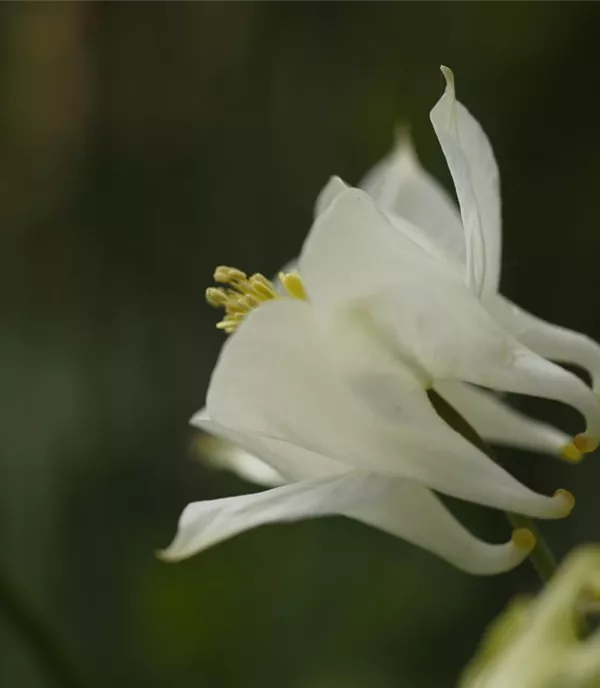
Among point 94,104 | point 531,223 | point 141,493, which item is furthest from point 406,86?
point 141,493

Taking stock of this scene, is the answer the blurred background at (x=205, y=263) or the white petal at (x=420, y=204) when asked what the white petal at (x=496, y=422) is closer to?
the white petal at (x=420, y=204)

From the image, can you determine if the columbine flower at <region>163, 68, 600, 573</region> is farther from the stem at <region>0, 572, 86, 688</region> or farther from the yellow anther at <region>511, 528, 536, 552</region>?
the stem at <region>0, 572, 86, 688</region>

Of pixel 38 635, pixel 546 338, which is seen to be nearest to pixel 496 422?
pixel 546 338

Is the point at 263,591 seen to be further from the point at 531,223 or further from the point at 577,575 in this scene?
the point at 577,575

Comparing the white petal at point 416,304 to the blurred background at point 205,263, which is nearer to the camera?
the white petal at point 416,304

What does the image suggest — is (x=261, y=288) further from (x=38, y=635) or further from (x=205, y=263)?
(x=205, y=263)

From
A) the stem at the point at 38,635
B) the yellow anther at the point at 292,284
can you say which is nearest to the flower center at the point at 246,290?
the yellow anther at the point at 292,284

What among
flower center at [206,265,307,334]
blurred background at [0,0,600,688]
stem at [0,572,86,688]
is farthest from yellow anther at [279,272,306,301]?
blurred background at [0,0,600,688]
